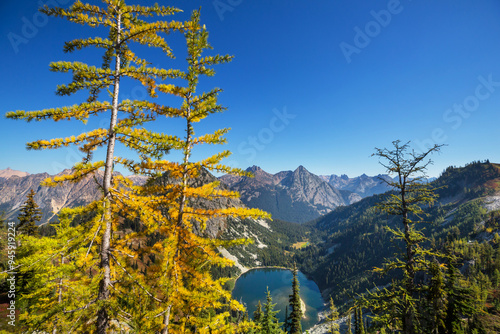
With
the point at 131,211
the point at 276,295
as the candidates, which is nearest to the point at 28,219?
the point at 131,211

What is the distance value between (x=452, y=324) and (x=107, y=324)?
40.4m

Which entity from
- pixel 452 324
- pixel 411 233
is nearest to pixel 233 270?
pixel 452 324

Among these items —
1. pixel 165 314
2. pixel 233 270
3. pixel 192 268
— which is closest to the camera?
pixel 165 314

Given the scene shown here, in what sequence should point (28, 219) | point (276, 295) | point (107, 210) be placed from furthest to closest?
point (276, 295) → point (28, 219) → point (107, 210)

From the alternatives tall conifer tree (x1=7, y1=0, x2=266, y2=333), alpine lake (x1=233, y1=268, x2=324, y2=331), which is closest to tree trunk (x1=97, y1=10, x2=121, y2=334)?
tall conifer tree (x1=7, y1=0, x2=266, y2=333)

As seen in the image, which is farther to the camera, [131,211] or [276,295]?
[276,295]

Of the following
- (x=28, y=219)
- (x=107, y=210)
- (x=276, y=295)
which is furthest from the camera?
(x=276, y=295)

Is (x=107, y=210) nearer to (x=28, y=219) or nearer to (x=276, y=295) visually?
(x=28, y=219)

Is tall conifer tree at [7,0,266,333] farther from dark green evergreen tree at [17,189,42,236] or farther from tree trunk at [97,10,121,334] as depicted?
dark green evergreen tree at [17,189,42,236]

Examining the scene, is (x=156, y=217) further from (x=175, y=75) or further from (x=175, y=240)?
(x=175, y=75)

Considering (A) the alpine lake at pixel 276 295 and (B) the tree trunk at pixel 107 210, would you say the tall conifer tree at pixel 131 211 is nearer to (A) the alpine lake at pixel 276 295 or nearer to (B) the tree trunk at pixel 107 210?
(B) the tree trunk at pixel 107 210

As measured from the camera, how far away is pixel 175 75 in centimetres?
730

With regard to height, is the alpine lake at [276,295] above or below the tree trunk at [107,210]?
below

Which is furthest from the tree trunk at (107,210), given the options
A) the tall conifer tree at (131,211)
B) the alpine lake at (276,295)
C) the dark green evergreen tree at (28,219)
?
the alpine lake at (276,295)
